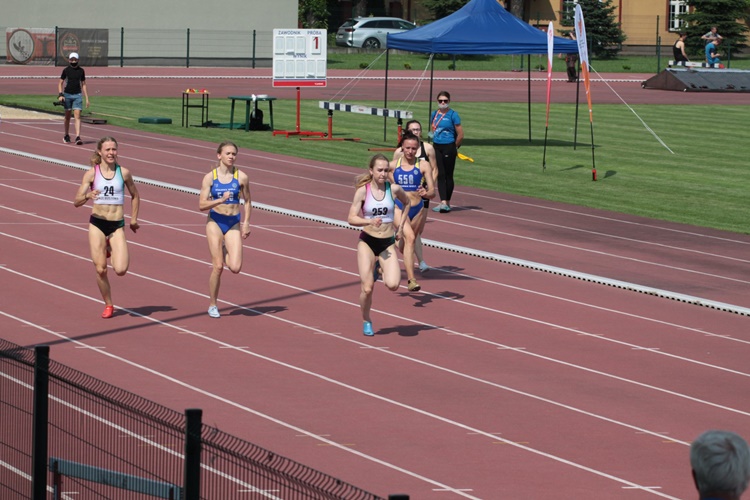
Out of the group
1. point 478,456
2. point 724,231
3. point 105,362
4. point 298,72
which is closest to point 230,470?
point 478,456

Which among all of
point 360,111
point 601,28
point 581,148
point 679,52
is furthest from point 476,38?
point 601,28

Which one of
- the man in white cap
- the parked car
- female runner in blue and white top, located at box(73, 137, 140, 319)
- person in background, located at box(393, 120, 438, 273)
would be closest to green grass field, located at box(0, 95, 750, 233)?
the man in white cap

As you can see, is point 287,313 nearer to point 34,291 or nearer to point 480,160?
point 34,291

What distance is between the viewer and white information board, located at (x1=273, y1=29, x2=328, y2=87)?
34906 millimetres

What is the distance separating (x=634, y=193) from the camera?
27078 mm

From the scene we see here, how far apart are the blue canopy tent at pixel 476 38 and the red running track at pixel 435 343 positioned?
10.1m

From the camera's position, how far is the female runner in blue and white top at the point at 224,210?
14.7m

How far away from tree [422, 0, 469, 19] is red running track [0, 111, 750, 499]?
53502 millimetres

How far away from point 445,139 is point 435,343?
29.1 ft

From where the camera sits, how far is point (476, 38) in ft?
109

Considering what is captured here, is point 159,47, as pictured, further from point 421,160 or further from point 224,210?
point 224,210

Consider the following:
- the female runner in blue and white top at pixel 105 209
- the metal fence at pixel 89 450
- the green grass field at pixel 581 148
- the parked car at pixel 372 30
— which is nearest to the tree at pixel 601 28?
the parked car at pixel 372 30

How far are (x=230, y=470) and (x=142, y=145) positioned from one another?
24724 millimetres

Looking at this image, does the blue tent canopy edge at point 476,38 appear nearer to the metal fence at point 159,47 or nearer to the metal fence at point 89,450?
the metal fence at point 89,450
